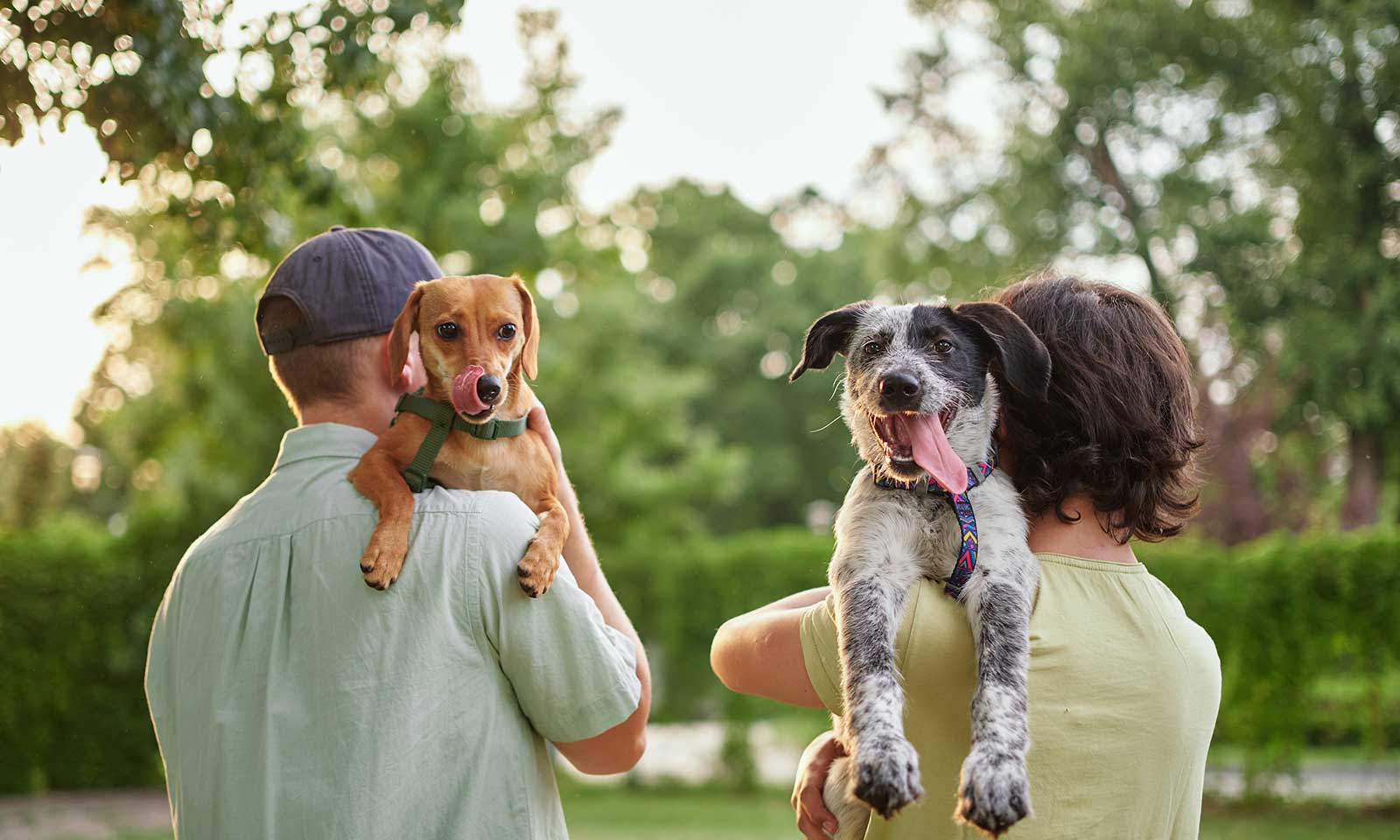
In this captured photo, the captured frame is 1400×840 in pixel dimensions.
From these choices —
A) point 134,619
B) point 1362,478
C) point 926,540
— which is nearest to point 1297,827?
point 1362,478

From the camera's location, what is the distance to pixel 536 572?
214 centimetres

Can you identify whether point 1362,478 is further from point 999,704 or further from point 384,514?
point 384,514

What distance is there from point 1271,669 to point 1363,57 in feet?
25.2

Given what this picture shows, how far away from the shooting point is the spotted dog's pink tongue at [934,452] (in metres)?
2.16

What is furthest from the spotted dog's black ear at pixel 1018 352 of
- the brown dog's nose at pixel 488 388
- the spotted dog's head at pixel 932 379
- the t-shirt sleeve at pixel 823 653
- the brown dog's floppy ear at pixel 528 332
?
the brown dog's floppy ear at pixel 528 332

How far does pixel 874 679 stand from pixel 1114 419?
64 centimetres

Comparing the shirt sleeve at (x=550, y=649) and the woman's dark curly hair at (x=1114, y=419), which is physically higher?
the woman's dark curly hair at (x=1114, y=419)

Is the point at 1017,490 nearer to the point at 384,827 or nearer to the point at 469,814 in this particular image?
the point at 469,814

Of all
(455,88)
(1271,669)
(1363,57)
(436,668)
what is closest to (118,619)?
(455,88)

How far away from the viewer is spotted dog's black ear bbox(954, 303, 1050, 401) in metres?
2.13

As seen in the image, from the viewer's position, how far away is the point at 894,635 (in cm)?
213

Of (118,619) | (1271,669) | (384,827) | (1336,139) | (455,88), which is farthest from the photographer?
(455,88)

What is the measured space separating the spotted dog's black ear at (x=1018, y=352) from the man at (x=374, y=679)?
90 cm

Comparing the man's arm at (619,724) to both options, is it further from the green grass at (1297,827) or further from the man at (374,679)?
the green grass at (1297,827)
